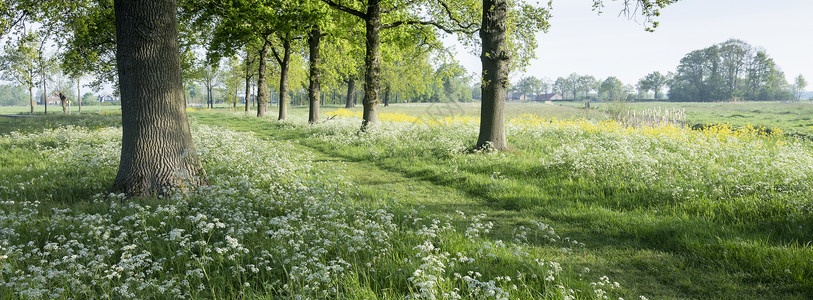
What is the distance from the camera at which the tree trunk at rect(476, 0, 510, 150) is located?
11.6 m

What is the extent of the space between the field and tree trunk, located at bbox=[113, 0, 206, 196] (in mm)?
618

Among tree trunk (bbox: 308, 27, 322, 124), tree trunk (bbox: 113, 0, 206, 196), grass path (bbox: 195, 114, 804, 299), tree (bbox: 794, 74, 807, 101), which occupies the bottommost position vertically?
grass path (bbox: 195, 114, 804, 299)

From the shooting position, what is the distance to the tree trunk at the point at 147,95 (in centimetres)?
699

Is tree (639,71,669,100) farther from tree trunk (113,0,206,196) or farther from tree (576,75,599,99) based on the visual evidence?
tree trunk (113,0,206,196)

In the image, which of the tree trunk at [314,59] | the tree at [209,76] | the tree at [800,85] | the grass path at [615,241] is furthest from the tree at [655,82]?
the grass path at [615,241]

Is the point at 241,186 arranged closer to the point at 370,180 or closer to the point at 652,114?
the point at 370,180

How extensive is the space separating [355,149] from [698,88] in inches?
4114

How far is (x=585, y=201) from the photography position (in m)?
7.25

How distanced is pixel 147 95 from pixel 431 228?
5.76 m

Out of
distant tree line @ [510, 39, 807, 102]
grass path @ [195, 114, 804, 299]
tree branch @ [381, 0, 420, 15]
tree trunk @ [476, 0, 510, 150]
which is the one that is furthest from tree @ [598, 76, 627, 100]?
grass path @ [195, 114, 804, 299]

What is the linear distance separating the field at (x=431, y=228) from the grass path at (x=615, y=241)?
26 mm

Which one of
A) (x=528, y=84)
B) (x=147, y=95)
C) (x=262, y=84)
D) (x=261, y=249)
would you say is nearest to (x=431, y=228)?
(x=261, y=249)

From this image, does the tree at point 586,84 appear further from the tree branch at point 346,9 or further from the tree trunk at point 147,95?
the tree trunk at point 147,95

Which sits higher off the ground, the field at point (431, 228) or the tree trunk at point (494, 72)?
the tree trunk at point (494, 72)
